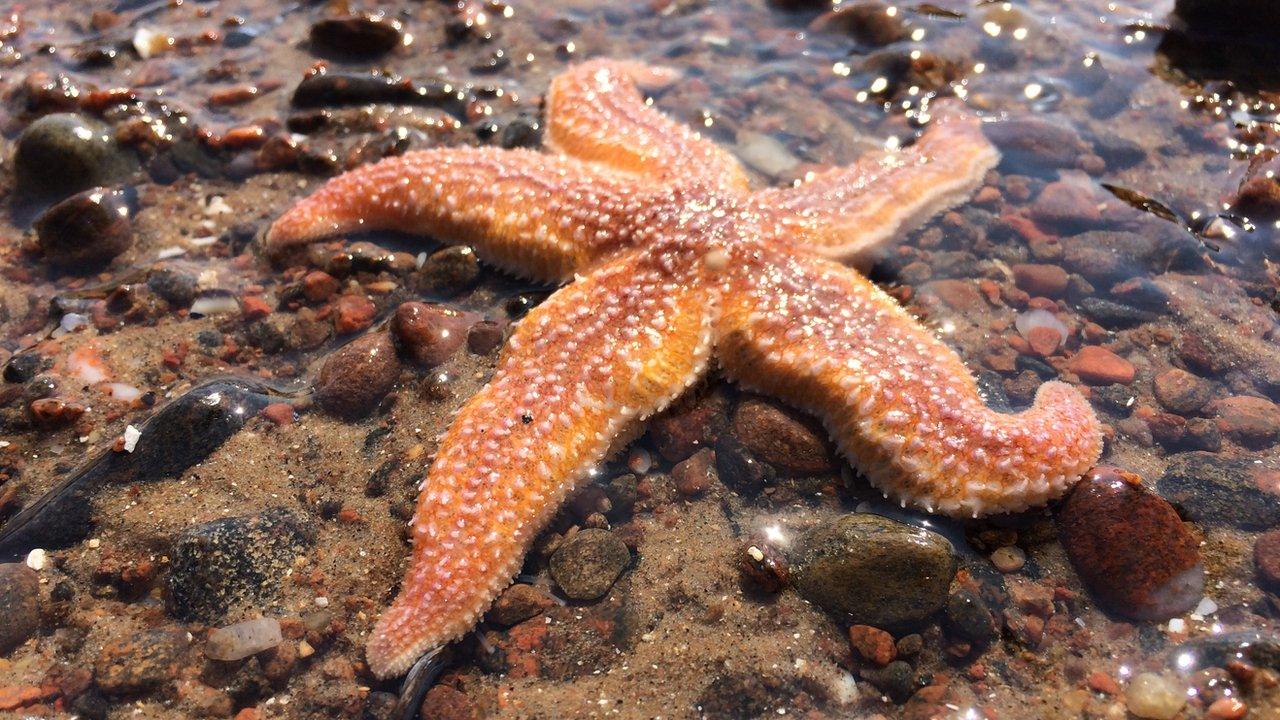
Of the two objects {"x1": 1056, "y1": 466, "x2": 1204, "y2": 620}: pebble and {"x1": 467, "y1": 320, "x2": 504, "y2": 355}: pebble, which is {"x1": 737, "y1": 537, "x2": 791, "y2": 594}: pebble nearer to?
{"x1": 1056, "y1": 466, "x2": 1204, "y2": 620}: pebble

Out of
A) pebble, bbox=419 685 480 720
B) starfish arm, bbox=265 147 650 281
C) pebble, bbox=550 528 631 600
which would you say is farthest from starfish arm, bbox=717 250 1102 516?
pebble, bbox=419 685 480 720

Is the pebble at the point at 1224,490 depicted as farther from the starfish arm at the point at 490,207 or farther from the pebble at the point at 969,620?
the starfish arm at the point at 490,207

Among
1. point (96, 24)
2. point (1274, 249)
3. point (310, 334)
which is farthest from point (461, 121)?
point (1274, 249)

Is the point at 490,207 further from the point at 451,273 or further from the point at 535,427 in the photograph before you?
the point at 535,427

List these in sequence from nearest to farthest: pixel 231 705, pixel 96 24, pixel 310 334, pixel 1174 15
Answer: pixel 231 705, pixel 310 334, pixel 1174 15, pixel 96 24

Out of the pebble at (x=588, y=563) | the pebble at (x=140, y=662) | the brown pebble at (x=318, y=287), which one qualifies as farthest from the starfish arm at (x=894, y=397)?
the pebble at (x=140, y=662)

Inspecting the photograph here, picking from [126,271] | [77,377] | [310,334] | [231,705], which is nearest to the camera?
[231,705]

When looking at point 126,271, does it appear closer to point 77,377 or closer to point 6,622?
point 77,377

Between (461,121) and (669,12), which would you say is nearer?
(461,121)

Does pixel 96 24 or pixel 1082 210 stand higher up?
pixel 96 24
